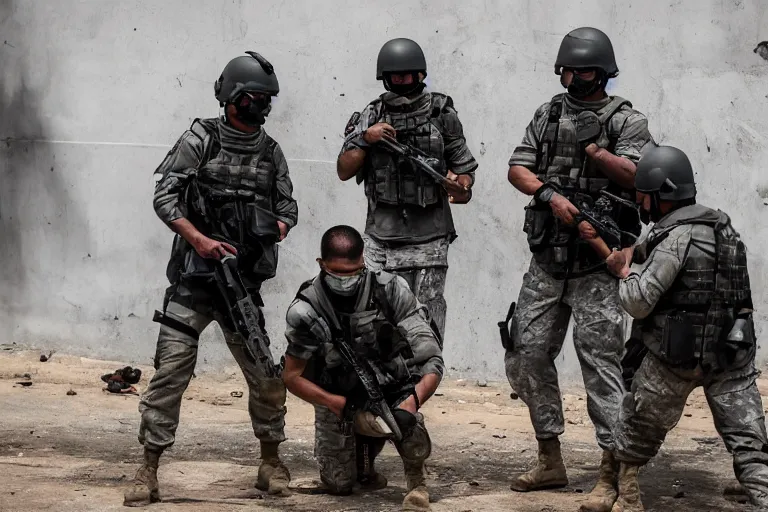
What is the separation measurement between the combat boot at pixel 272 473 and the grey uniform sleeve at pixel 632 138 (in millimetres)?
2216

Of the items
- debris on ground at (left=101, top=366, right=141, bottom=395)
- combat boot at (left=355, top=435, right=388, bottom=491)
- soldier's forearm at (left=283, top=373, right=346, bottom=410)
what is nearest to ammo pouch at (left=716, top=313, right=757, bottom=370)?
soldier's forearm at (left=283, top=373, right=346, bottom=410)

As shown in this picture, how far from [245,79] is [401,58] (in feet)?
2.83

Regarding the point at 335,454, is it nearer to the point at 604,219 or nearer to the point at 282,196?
the point at 282,196

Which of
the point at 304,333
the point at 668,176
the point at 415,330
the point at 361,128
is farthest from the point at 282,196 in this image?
the point at 668,176

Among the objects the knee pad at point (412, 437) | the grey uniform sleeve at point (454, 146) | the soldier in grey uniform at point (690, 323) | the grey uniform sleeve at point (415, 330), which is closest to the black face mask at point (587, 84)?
the grey uniform sleeve at point (454, 146)

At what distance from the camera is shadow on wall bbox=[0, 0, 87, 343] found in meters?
9.93

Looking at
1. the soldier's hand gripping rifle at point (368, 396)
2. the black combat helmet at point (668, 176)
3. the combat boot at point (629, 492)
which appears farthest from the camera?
the soldier's hand gripping rifle at point (368, 396)

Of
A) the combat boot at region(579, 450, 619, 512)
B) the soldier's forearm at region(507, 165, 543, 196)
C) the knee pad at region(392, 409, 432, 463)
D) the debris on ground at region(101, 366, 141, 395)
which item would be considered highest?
the soldier's forearm at region(507, 165, 543, 196)

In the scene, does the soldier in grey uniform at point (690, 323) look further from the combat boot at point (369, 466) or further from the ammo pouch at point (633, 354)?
the combat boot at point (369, 466)

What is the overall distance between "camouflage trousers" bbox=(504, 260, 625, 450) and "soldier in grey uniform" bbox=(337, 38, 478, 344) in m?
0.51

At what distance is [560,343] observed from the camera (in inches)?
279

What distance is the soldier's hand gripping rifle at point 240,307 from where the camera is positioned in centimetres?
671

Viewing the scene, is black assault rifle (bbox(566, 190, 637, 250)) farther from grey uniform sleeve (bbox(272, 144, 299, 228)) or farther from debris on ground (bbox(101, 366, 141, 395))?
debris on ground (bbox(101, 366, 141, 395))

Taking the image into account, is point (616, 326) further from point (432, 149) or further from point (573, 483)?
point (432, 149)
